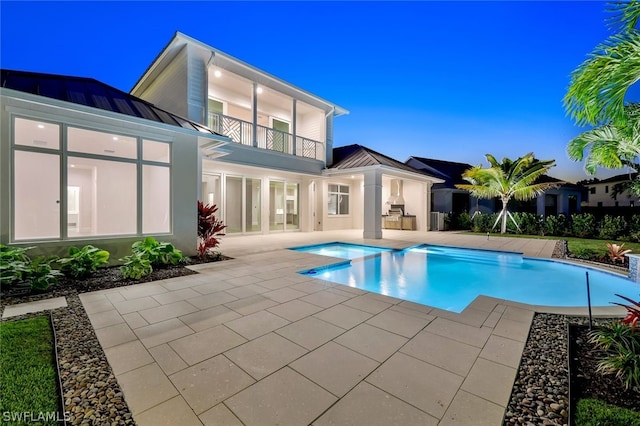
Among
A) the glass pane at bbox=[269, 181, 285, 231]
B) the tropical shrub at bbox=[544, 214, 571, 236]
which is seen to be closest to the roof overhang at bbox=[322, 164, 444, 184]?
the glass pane at bbox=[269, 181, 285, 231]

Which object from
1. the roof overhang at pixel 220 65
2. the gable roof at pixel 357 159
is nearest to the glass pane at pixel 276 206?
the gable roof at pixel 357 159

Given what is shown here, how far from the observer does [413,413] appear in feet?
5.97

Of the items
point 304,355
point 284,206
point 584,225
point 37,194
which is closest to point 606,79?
point 304,355

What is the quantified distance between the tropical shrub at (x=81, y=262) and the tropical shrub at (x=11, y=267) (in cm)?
53

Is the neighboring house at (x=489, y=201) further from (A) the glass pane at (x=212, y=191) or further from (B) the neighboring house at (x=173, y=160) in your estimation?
(A) the glass pane at (x=212, y=191)

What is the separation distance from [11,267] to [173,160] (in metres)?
3.61

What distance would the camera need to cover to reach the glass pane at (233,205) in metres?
11.8

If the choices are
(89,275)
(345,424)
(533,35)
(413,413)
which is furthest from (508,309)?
(533,35)

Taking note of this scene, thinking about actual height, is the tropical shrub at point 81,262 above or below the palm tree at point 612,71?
below

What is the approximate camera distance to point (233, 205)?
11992mm

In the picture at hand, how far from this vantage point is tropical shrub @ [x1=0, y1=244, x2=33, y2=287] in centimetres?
419

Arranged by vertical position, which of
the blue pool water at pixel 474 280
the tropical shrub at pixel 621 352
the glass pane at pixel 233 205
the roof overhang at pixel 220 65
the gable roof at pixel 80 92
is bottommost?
A: the blue pool water at pixel 474 280

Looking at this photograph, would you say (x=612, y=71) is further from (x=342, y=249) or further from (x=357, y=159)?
(x=357, y=159)

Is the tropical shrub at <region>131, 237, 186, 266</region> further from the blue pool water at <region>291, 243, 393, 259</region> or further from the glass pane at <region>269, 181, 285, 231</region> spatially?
the glass pane at <region>269, 181, 285, 231</region>
